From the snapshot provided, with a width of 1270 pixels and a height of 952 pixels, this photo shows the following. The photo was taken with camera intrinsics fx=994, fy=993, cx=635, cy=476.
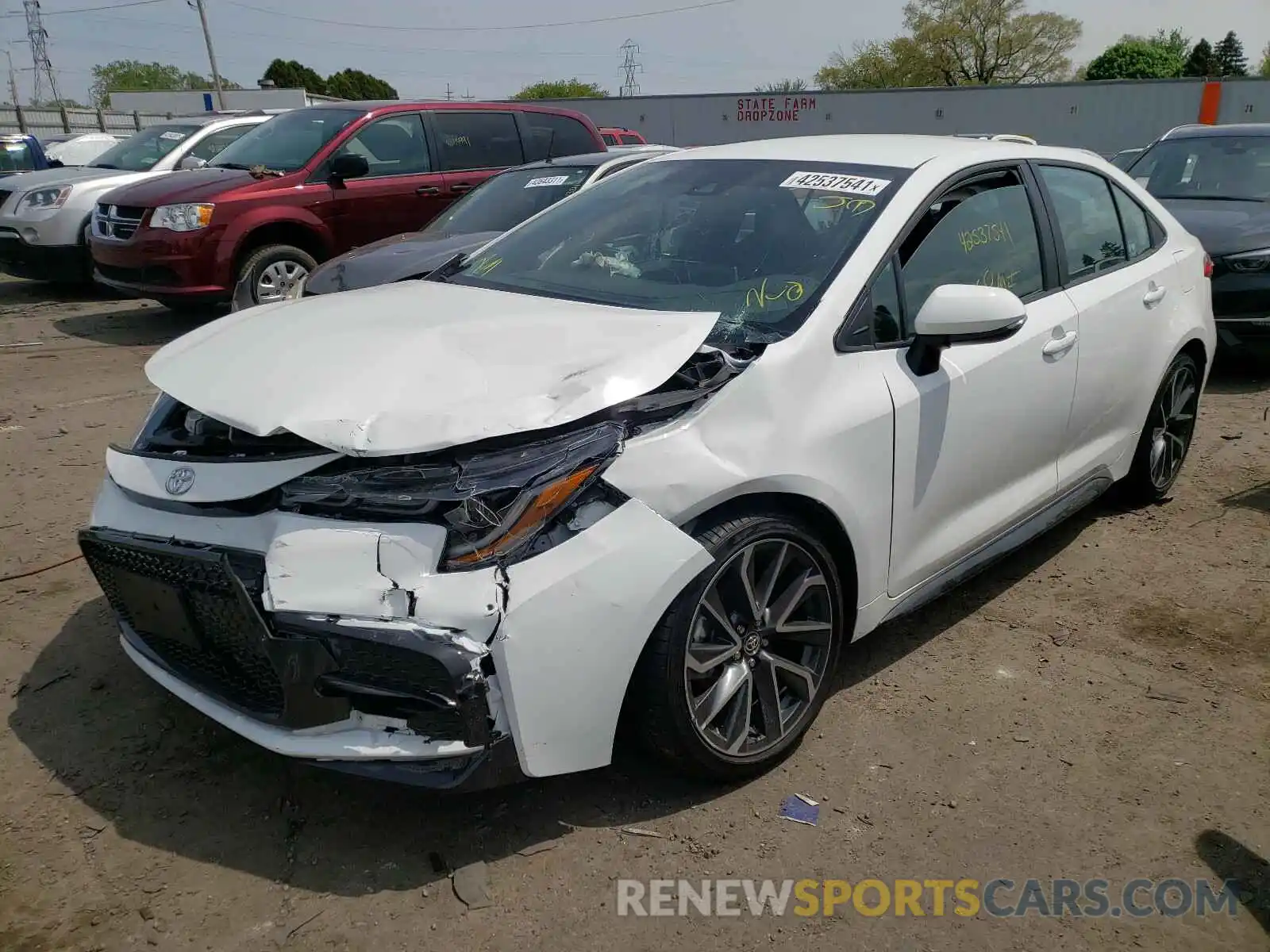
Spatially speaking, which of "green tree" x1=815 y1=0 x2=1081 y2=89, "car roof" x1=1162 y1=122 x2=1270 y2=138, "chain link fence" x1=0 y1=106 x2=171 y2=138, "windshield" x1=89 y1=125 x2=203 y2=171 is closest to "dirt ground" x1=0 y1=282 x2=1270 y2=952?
"car roof" x1=1162 y1=122 x2=1270 y2=138

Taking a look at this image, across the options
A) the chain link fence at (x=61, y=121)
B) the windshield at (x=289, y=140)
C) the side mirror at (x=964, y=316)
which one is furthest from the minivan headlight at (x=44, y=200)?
the chain link fence at (x=61, y=121)

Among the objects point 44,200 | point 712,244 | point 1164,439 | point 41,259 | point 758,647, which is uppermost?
point 44,200

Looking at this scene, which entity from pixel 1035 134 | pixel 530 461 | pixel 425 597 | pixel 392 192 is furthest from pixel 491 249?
pixel 1035 134

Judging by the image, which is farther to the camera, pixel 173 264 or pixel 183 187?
pixel 183 187

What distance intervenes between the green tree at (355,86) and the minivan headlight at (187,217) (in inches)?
2750

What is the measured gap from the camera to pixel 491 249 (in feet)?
12.8

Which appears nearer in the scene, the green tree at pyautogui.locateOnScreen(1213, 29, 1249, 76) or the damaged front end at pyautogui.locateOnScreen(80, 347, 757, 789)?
the damaged front end at pyautogui.locateOnScreen(80, 347, 757, 789)

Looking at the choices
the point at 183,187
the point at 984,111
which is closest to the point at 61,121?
the point at 183,187

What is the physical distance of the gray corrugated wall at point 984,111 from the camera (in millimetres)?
29875

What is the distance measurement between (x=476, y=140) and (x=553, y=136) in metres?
0.83

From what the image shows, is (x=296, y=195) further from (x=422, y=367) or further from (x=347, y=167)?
(x=422, y=367)

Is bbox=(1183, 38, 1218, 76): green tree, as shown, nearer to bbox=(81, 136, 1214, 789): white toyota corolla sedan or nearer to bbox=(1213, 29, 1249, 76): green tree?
bbox=(1213, 29, 1249, 76): green tree

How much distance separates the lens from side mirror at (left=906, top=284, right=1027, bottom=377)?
2.86 m

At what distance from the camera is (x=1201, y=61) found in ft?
212
